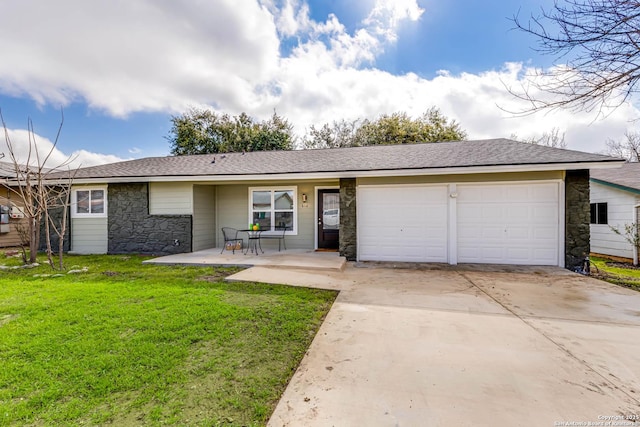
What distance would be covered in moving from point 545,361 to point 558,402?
2.17ft

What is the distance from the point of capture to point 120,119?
13961mm

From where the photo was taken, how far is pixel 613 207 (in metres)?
8.96

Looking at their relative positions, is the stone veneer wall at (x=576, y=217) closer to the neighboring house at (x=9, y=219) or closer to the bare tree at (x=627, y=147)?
the neighboring house at (x=9, y=219)

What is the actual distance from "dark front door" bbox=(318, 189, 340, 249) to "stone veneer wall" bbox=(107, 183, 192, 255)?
4.20 metres

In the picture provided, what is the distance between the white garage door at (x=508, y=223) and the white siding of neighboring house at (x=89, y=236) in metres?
Answer: 10.9

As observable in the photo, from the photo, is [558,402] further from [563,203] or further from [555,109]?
[563,203]

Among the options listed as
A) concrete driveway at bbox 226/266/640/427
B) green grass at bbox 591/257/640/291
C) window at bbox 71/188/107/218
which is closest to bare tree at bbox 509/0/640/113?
concrete driveway at bbox 226/266/640/427

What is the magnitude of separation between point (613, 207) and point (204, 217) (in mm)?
13385

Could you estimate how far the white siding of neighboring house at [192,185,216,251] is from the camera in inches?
353

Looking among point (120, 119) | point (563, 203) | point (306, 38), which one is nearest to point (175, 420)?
point (563, 203)

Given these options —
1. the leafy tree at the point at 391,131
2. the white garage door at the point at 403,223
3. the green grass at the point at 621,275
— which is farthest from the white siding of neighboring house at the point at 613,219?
the leafy tree at the point at 391,131

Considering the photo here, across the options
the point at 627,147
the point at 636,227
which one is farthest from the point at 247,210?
the point at 627,147

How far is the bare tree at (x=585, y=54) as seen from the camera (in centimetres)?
304

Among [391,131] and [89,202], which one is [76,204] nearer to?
[89,202]
